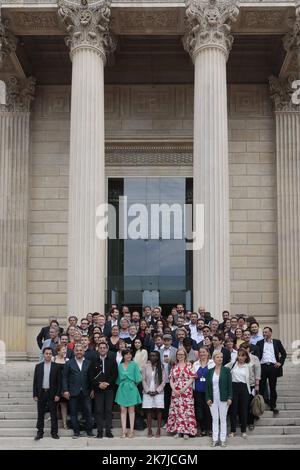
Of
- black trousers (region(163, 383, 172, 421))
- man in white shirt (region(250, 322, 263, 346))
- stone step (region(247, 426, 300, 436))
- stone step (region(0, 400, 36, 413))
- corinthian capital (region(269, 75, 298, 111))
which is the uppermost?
corinthian capital (region(269, 75, 298, 111))

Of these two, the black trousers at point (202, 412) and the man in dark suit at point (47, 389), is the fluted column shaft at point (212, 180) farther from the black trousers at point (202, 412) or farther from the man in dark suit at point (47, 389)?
the man in dark suit at point (47, 389)

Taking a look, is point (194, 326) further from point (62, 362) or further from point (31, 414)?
point (31, 414)

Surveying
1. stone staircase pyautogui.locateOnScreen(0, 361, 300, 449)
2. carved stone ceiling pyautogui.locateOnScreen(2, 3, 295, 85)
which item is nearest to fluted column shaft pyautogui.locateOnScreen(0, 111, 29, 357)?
carved stone ceiling pyautogui.locateOnScreen(2, 3, 295, 85)

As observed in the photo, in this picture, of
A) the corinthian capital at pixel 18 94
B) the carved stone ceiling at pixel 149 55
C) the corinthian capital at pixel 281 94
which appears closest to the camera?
the carved stone ceiling at pixel 149 55

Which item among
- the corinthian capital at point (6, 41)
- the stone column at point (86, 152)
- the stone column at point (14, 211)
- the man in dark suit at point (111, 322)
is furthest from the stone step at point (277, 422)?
the corinthian capital at point (6, 41)

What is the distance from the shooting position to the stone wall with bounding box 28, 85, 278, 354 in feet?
100

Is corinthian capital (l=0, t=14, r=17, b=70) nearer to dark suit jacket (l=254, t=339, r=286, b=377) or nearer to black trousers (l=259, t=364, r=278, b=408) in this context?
dark suit jacket (l=254, t=339, r=286, b=377)

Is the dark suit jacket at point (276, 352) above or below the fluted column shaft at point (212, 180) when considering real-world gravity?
below

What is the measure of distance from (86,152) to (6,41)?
646cm

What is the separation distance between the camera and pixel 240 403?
17.2 metres

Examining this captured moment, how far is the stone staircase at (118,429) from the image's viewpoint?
1659 cm

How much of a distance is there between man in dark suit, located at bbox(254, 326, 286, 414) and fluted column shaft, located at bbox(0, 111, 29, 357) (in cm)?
1328

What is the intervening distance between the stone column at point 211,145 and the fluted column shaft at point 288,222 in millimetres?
6147
